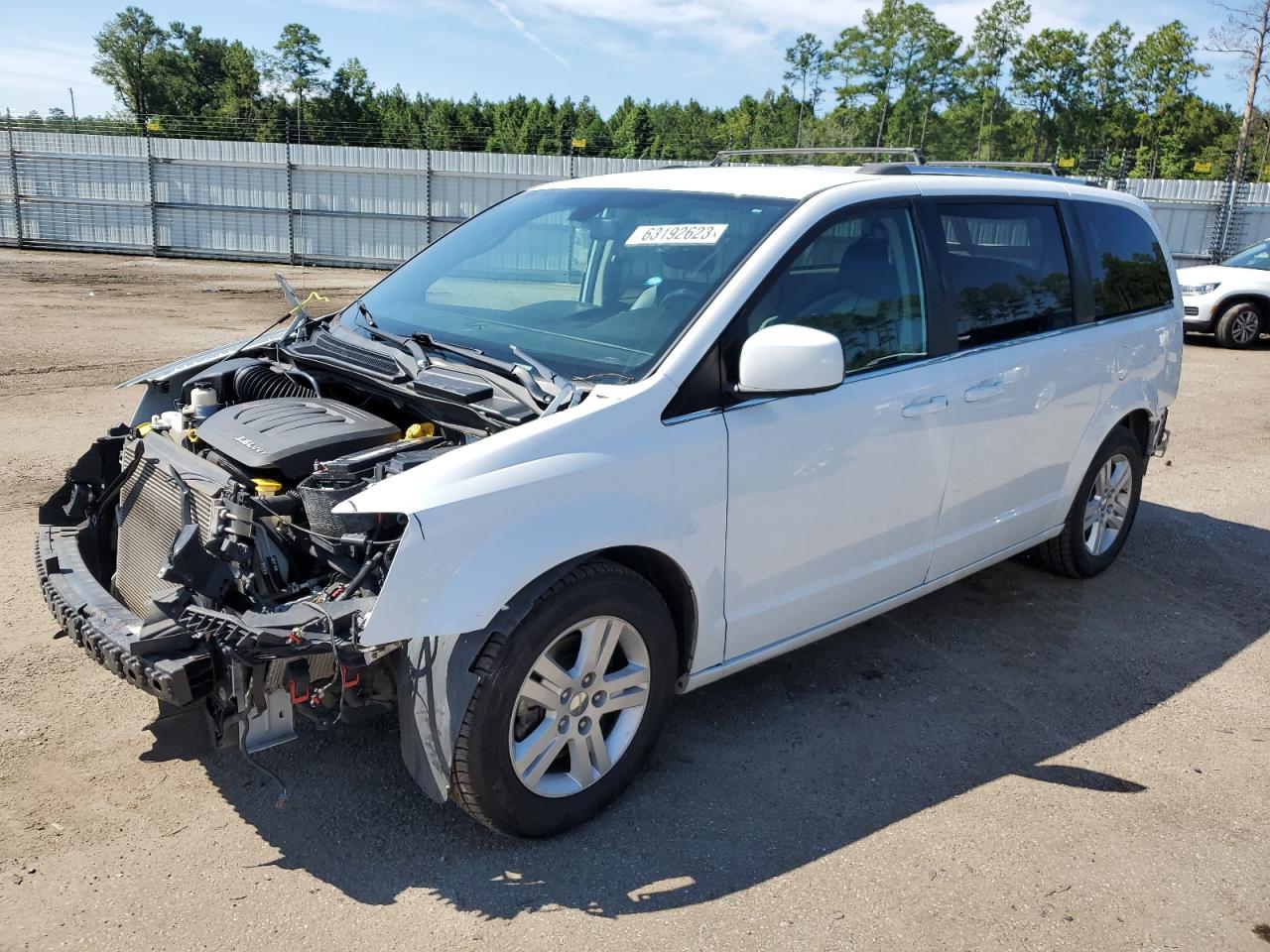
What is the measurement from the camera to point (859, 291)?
3.82 m

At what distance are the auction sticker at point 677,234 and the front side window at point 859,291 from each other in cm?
33

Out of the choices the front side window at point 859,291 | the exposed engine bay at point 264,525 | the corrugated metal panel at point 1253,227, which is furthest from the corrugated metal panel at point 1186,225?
the exposed engine bay at point 264,525

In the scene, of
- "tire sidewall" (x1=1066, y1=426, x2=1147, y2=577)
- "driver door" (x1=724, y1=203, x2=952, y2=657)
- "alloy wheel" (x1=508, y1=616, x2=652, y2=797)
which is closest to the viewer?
"alloy wheel" (x1=508, y1=616, x2=652, y2=797)

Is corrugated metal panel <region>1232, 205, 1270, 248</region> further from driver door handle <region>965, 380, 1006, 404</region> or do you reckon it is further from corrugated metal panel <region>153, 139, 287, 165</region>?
driver door handle <region>965, 380, 1006, 404</region>

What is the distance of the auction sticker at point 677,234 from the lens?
3.67 m

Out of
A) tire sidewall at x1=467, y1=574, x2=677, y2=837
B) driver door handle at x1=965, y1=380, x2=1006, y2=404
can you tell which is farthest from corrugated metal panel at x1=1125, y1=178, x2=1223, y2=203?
tire sidewall at x1=467, y1=574, x2=677, y2=837

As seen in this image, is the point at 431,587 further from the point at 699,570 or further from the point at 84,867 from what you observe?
the point at 84,867

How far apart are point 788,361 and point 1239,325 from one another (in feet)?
49.7

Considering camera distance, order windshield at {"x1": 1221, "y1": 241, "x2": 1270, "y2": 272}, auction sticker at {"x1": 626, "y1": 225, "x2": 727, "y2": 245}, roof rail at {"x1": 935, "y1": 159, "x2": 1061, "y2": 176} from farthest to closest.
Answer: windshield at {"x1": 1221, "y1": 241, "x2": 1270, "y2": 272}
roof rail at {"x1": 935, "y1": 159, "x2": 1061, "y2": 176}
auction sticker at {"x1": 626, "y1": 225, "x2": 727, "y2": 245}

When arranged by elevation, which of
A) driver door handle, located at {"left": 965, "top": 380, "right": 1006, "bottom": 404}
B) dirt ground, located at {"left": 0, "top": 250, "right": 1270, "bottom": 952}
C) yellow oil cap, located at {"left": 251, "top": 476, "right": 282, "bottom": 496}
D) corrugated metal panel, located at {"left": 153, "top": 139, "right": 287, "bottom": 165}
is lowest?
dirt ground, located at {"left": 0, "top": 250, "right": 1270, "bottom": 952}

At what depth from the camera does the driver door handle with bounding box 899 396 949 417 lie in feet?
12.7

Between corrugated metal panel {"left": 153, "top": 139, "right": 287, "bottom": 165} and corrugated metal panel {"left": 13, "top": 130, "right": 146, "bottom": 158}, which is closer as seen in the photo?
corrugated metal panel {"left": 153, "top": 139, "right": 287, "bottom": 165}

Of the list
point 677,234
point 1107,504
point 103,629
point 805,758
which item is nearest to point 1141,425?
point 1107,504

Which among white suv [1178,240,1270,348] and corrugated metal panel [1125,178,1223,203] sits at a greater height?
corrugated metal panel [1125,178,1223,203]
